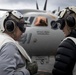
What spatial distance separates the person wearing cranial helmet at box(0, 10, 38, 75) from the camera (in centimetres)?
395

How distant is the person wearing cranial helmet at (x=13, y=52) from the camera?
395cm

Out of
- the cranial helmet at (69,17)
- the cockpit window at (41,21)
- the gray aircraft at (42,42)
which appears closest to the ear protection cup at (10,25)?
the cranial helmet at (69,17)

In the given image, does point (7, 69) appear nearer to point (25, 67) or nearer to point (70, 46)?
point (25, 67)

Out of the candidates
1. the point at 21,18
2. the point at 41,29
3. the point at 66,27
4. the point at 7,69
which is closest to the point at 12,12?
the point at 21,18

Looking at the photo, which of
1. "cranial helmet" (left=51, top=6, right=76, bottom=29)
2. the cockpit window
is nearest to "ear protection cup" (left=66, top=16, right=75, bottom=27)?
"cranial helmet" (left=51, top=6, right=76, bottom=29)

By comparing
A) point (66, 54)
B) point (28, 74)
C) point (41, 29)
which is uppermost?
point (66, 54)

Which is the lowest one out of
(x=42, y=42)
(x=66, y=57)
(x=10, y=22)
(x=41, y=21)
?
(x=42, y=42)

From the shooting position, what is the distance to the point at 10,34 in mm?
4578

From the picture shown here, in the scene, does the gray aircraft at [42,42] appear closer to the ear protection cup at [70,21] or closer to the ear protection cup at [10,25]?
the ear protection cup at [10,25]

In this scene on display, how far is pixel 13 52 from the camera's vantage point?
158 inches

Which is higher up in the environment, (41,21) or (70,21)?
(70,21)

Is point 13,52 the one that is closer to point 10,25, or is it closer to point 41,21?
point 10,25

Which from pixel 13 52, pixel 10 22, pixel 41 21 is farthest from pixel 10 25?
pixel 41 21

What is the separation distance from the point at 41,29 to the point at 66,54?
9.62 meters
